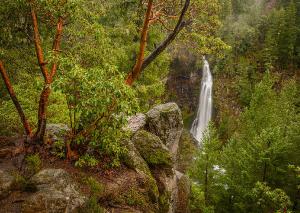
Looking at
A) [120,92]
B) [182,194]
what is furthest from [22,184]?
[182,194]

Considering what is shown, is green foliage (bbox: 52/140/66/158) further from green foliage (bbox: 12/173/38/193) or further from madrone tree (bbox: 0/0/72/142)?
green foliage (bbox: 12/173/38/193)

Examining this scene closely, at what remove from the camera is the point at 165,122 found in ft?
44.7

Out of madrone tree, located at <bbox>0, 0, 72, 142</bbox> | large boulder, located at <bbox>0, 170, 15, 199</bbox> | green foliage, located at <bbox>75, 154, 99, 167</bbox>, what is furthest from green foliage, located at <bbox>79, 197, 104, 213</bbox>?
madrone tree, located at <bbox>0, 0, 72, 142</bbox>

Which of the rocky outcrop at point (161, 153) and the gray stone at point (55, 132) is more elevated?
the gray stone at point (55, 132)

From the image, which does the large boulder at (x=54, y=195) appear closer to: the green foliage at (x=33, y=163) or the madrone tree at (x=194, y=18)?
the green foliage at (x=33, y=163)

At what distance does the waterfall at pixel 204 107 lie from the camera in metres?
51.6

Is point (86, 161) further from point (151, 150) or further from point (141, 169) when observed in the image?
point (151, 150)

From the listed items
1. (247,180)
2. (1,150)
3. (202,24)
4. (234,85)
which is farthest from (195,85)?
(1,150)

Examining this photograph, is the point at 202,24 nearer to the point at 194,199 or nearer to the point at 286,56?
the point at 194,199

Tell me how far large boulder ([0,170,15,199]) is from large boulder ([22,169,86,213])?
0.55 m

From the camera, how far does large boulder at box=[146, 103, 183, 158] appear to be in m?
13.4

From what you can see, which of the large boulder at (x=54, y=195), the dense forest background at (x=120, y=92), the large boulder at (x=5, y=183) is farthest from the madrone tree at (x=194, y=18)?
the large boulder at (x=5, y=183)

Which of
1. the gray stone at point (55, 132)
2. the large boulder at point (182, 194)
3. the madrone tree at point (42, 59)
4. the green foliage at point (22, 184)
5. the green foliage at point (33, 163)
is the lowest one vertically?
the large boulder at point (182, 194)

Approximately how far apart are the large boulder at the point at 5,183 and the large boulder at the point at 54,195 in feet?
1.80
